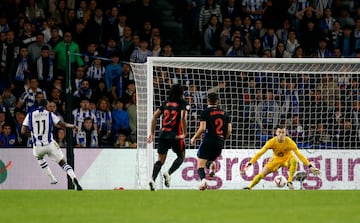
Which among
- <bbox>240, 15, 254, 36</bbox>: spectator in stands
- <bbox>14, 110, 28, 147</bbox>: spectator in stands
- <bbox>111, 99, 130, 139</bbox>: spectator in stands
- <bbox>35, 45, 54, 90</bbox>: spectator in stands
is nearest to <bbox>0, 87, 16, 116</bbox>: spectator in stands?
<bbox>14, 110, 28, 147</bbox>: spectator in stands

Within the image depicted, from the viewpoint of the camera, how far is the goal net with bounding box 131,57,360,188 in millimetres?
24375

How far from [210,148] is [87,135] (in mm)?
5047

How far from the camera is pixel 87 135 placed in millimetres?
24641

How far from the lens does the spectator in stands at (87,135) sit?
24594 mm

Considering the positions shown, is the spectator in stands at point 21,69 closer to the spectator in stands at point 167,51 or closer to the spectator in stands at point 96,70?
the spectator in stands at point 96,70

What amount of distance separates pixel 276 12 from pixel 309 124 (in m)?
4.99

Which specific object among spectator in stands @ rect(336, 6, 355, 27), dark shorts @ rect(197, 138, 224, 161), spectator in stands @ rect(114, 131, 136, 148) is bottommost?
spectator in stands @ rect(114, 131, 136, 148)

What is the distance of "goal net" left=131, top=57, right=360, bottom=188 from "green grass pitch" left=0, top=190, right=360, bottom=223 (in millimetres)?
4685

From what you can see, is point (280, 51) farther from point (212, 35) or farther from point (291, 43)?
point (212, 35)

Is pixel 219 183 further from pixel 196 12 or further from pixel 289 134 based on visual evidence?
pixel 196 12

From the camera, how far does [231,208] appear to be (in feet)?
51.4

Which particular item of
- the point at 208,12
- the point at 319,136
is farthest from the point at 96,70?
the point at 319,136

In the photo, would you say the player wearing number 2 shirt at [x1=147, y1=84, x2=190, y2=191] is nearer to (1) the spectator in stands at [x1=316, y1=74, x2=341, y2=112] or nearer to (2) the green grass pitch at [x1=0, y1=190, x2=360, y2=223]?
(2) the green grass pitch at [x1=0, y1=190, x2=360, y2=223]

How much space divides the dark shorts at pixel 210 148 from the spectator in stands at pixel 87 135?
475cm
